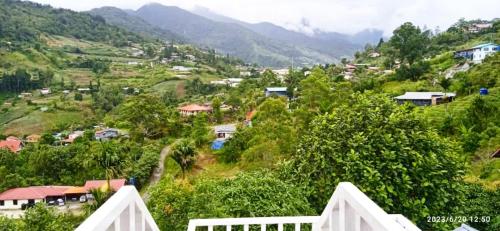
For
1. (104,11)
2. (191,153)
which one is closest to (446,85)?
(191,153)

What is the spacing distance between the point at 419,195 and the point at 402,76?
76.9 feet

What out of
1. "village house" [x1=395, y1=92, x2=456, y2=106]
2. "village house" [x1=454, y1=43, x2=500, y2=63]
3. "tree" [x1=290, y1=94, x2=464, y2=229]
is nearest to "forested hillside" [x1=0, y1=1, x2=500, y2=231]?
"tree" [x1=290, y1=94, x2=464, y2=229]

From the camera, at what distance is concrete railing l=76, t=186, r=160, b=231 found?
1.19 metres

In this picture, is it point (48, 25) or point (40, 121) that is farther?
point (48, 25)

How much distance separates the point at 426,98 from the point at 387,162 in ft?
60.4

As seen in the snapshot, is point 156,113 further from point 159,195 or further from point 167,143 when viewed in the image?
point 159,195

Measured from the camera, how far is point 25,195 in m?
20.4

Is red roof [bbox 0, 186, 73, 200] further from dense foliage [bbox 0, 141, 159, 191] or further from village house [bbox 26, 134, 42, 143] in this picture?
village house [bbox 26, 134, 42, 143]

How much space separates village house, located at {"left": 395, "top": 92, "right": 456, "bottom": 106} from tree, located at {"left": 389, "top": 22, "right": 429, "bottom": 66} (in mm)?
7309

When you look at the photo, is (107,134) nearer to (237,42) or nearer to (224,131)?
(224,131)

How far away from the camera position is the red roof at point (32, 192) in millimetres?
20250

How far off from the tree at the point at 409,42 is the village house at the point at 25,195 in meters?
21.8

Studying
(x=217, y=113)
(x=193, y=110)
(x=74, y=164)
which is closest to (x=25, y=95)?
(x=193, y=110)

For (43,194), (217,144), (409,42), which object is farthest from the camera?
(409,42)
